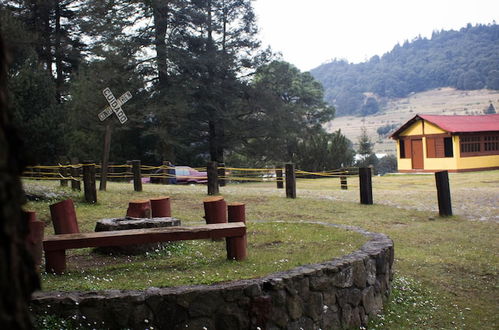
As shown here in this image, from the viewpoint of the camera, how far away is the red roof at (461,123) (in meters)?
31.4

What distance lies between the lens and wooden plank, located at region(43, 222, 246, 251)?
5.64m

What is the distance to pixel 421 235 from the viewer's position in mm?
10188

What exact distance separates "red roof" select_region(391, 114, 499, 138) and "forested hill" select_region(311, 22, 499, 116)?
78188 mm

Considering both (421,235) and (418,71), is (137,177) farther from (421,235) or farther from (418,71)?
(418,71)

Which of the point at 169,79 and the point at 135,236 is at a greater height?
the point at 169,79

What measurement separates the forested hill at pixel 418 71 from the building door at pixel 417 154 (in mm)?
81684

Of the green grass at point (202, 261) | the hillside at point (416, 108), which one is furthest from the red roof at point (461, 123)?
the hillside at point (416, 108)

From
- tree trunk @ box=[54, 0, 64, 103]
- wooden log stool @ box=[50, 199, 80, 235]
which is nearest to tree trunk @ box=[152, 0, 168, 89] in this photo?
tree trunk @ box=[54, 0, 64, 103]

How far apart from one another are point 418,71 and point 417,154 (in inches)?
4073

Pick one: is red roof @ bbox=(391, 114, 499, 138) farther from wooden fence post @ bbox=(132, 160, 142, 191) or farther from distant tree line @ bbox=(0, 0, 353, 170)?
wooden fence post @ bbox=(132, 160, 142, 191)

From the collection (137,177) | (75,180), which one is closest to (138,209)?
(75,180)

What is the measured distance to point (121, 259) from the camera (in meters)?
6.74

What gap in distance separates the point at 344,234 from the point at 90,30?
79.0ft

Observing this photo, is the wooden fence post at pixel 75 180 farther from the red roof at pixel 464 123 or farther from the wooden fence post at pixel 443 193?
the red roof at pixel 464 123
